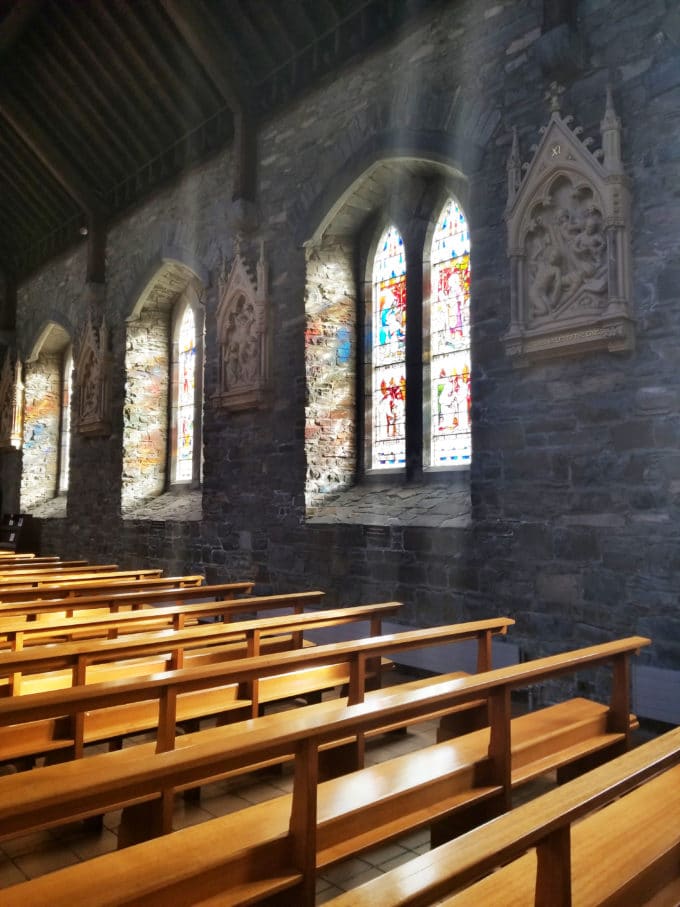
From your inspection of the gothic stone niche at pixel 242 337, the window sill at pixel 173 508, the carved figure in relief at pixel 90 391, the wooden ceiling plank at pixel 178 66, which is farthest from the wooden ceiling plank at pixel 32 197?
the gothic stone niche at pixel 242 337

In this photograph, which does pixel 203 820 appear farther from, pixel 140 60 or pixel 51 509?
pixel 51 509

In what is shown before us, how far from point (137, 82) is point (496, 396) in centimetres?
668

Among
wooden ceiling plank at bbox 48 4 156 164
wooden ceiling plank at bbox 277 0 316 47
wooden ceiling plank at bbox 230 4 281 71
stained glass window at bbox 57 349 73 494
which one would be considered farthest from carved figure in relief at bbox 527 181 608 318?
stained glass window at bbox 57 349 73 494

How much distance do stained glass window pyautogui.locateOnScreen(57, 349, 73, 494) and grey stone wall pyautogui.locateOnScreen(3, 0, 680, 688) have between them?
614 cm

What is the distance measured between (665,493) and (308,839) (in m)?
3.54

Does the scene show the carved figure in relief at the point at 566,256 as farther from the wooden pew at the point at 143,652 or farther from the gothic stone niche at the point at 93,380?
the gothic stone niche at the point at 93,380

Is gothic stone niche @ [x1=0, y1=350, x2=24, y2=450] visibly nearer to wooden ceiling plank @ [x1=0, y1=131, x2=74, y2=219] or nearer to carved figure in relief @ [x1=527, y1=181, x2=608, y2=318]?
wooden ceiling plank @ [x1=0, y1=131, x2=74, y2=219]

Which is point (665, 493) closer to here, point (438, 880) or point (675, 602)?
point (675, 602)

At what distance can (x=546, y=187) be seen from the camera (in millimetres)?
5348

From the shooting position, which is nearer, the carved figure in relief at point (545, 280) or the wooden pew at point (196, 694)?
the wooden pew at point (196, 694)

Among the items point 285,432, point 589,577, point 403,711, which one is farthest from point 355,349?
Result: point 403,711

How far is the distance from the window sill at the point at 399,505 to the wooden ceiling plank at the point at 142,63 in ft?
17.1

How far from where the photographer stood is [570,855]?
161cm

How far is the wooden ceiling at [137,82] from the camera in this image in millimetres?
7605
